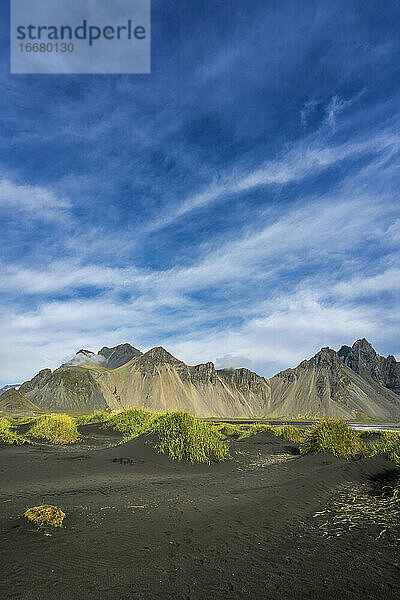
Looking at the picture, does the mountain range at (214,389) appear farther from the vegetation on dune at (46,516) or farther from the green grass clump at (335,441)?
the vegetation on dune at (46,516)

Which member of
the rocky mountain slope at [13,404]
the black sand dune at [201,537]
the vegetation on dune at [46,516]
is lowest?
the black sand dune at [201,537]

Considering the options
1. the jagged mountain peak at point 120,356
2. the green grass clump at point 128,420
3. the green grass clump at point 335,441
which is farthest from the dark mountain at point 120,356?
the green grass clump at point 335,441

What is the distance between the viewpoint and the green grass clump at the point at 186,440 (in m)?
15.8

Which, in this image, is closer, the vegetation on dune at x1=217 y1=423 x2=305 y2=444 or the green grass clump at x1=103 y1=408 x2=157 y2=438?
the vegetation on dune at x1=217 y1=423 x2=305 y2=444

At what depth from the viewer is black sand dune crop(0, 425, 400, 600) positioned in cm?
472

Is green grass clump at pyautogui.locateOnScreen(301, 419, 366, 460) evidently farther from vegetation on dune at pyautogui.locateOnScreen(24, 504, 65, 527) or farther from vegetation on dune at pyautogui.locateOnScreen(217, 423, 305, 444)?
vegetation on dune at pyautogui.locateOnScreen(24, 504, 65, 527)

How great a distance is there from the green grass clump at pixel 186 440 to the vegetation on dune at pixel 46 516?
29.3 ft

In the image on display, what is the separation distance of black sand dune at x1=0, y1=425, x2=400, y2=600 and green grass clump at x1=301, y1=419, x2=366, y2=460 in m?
3.55

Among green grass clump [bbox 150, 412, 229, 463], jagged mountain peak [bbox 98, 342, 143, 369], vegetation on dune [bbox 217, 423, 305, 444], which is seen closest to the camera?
green grass clump [bbox 150, 412, 229, 463]

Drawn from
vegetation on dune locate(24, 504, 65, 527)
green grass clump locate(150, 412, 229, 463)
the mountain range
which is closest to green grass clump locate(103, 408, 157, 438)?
green grass clump locate(150, 412, 229, 463)

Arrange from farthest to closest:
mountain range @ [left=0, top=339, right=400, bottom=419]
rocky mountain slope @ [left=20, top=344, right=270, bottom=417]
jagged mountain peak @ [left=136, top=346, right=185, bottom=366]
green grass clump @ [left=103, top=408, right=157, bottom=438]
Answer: jagged mountain peak @ [left=136, top=346, right=185, bottom=366] < mountain range @ [left=0, top=339, right=400, bottom=419] < rocky mountain slope @ [left=20, top=344, right=270, bottom=417] < green grass clump @ [left=103, top=408, right=157, bottom=438]

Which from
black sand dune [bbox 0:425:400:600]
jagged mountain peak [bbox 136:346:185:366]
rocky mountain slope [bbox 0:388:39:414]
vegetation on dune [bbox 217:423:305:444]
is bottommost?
vegetation on dune [bbox 217:423:305:444]

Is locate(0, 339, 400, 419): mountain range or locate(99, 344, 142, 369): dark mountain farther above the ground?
locate(99, 344, 142, 369): dark mountain

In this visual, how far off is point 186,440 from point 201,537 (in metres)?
9.93
